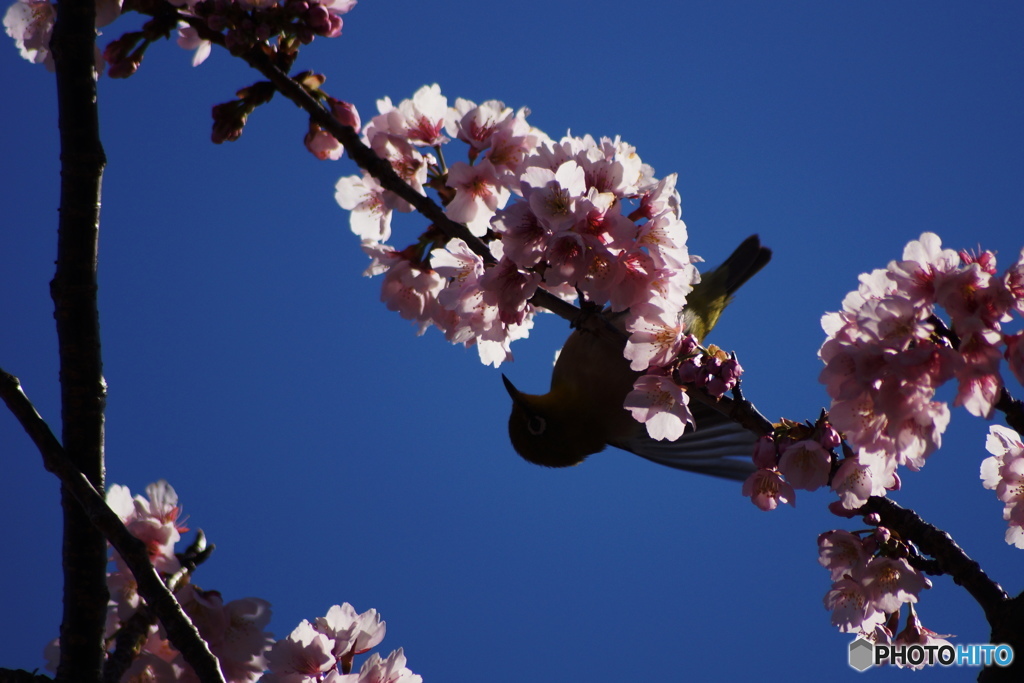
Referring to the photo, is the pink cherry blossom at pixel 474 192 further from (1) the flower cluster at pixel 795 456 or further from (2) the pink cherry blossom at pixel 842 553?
(2) the pink cherry blossom at pixel 842 553

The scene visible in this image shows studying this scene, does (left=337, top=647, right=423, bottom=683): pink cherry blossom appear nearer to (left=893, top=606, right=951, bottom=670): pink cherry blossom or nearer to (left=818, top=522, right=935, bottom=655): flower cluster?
(left=818, top=522, right=935, bottom=655): flower cluster

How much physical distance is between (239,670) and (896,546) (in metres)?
1.45

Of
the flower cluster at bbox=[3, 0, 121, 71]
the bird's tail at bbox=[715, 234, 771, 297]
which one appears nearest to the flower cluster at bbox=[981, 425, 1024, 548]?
the bird's tail at bbox=[715, 234, 771, 297]

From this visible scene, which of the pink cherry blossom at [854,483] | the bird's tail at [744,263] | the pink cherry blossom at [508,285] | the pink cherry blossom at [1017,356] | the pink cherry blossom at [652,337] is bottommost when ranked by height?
the pink cherry blossom at [854,483]

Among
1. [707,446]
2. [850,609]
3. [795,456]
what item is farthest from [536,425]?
[795,456]

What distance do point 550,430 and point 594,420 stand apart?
6.6 inches

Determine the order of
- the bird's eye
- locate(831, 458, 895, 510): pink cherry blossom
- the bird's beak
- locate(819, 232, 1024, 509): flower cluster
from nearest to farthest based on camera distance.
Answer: locate(819, 232, 1024, 509): flower cluster
locate(831, 458, 895, 510): pink cherry blossom
the bird's beak
the bird's eye

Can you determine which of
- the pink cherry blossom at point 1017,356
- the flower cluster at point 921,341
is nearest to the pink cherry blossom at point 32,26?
the flower cluster at point 921,341

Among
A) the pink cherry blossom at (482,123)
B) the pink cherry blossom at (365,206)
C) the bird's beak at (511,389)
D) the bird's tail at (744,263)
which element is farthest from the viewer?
the bird's tail at (744,263)

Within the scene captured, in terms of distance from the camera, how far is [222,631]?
1696 millimetres

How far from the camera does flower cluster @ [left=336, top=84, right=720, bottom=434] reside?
143cm

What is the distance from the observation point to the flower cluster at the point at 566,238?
56.2 inches

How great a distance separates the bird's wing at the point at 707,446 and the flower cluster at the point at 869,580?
116cm

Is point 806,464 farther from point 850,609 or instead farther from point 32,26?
point 32,26
